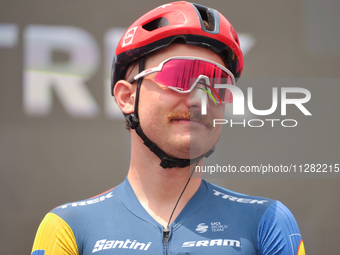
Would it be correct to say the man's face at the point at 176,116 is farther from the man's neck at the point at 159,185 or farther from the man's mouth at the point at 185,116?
the man's neck at the point at 159,185

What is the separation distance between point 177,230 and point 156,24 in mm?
1144

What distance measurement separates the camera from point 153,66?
1.67m

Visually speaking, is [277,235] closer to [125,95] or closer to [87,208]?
[87,208]

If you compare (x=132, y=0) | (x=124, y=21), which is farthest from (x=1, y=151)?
(x=132, y=0)

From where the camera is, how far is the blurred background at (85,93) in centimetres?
285

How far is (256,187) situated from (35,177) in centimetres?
208

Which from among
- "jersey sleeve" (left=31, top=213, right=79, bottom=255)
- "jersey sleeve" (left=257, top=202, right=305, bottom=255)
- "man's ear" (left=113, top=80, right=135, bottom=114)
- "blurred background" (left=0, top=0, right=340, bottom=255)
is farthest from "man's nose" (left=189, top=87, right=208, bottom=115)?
"blurred background" (left=0, top=0, right=340, bottom=255)

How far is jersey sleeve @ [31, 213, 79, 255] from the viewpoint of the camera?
5.01 feet

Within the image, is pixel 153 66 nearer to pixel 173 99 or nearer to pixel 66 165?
pixel 173 99

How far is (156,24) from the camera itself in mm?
1771

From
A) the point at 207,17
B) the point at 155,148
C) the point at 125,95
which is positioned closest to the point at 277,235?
the point at 155,148

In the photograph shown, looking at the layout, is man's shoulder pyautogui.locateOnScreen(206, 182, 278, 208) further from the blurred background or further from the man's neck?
the blurred background

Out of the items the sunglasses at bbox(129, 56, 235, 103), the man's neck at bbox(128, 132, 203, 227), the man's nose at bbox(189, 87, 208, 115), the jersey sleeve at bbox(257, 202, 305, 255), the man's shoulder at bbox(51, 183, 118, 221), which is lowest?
the jersey sleeve at bbox(257, 202, 305, 255)

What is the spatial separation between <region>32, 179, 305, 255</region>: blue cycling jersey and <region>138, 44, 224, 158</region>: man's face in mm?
327
